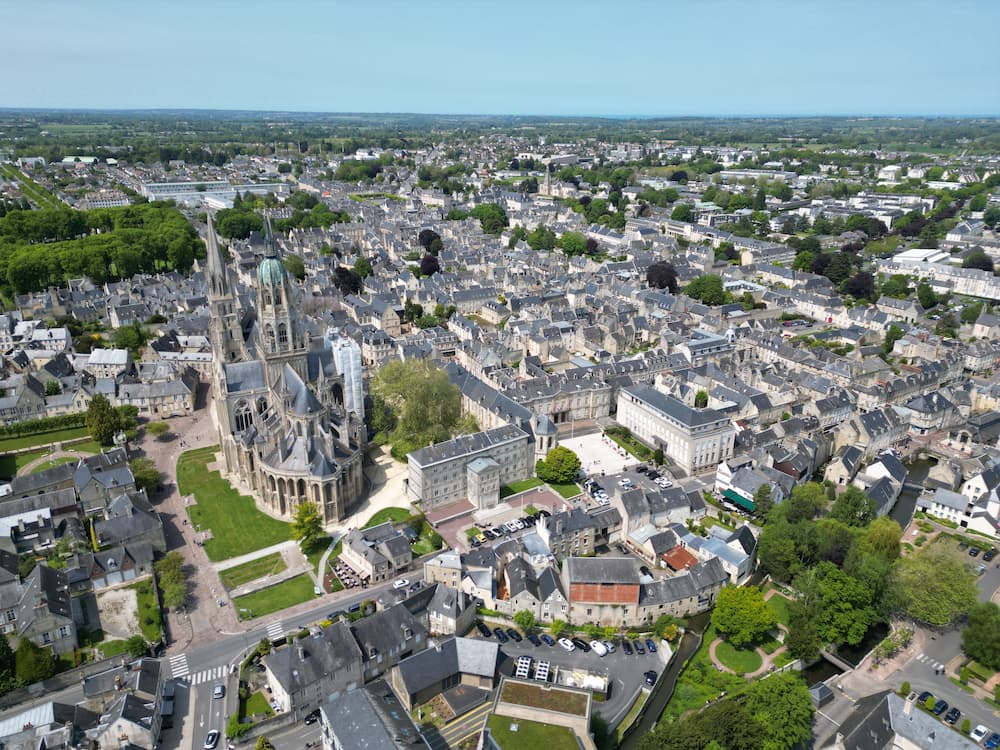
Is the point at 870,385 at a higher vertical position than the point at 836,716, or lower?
higher

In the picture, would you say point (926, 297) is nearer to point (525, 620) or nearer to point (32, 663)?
point (525, 620)

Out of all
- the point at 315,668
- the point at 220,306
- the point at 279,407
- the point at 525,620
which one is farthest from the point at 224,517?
the point at 525,620

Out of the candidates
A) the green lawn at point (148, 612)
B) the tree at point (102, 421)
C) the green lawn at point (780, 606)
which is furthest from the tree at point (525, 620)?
the tree at point (102, 421)

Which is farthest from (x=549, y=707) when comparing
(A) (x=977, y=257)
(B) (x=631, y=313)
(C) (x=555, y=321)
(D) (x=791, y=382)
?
(A) (x=977, y=257)

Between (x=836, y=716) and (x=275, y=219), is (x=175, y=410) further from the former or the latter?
(x=275, y=219)

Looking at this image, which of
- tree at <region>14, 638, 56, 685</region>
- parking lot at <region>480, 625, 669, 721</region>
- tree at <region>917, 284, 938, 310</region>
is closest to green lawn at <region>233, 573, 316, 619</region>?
tree at <region>14, 638, 56, 685</region>

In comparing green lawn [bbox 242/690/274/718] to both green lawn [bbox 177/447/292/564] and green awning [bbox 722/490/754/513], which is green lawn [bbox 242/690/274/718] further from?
green awning [bbox 722/490/754/513]

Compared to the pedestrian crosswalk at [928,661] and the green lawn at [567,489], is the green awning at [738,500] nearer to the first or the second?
the green lawn at [567,489]
